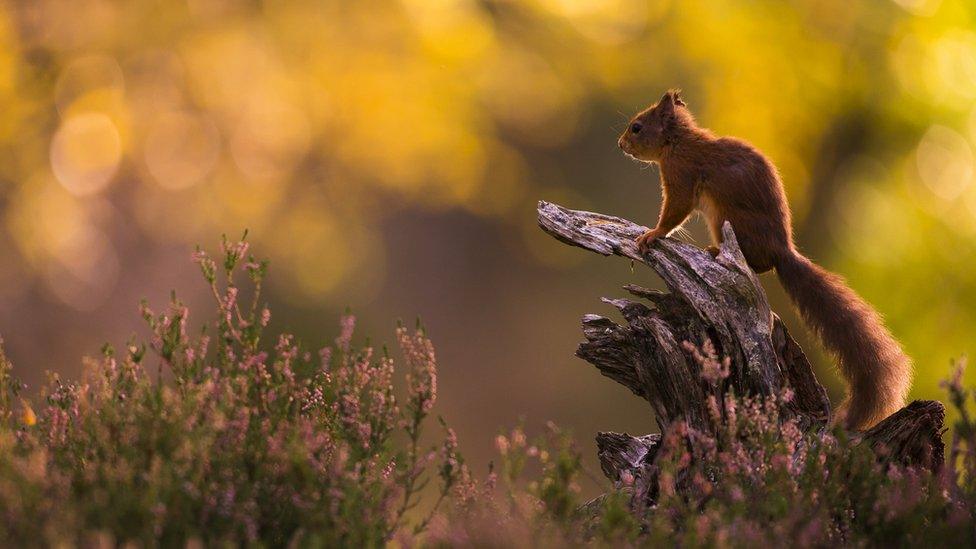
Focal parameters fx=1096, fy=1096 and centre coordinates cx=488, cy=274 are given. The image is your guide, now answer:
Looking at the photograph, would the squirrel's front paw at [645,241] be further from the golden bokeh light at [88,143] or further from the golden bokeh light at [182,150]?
the golden bokeh light at [182,150]

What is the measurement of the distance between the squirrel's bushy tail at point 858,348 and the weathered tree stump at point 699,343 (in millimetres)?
124

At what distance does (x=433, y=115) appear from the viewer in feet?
34.4

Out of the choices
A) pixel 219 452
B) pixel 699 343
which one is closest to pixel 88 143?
pixel 699 343

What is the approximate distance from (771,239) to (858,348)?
64cm

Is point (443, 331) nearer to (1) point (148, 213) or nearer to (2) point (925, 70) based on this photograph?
(1) point (148, 213)

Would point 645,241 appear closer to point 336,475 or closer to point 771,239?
point 771,239

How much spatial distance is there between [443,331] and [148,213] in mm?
6382

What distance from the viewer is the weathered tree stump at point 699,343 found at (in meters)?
4.75

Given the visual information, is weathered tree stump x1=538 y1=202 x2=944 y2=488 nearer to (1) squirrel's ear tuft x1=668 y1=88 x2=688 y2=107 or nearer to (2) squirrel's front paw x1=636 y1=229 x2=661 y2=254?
(2) squirrel's front paw x1=636 y1=229 x2=661 y2=254

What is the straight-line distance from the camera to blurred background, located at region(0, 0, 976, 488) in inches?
404

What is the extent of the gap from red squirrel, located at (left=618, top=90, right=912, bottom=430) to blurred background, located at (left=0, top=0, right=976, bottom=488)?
4.72 meters

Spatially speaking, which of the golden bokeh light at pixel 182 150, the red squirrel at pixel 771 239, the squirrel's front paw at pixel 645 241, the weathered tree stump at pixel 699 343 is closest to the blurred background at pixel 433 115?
the golden bokeh light at pixel 182 150

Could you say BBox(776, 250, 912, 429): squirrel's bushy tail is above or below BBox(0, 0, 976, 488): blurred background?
below

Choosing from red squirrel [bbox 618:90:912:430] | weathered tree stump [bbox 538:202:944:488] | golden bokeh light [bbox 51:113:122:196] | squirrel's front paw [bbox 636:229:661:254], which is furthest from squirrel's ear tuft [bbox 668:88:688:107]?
golden bokeh light [bbox 51:113:122:196]
